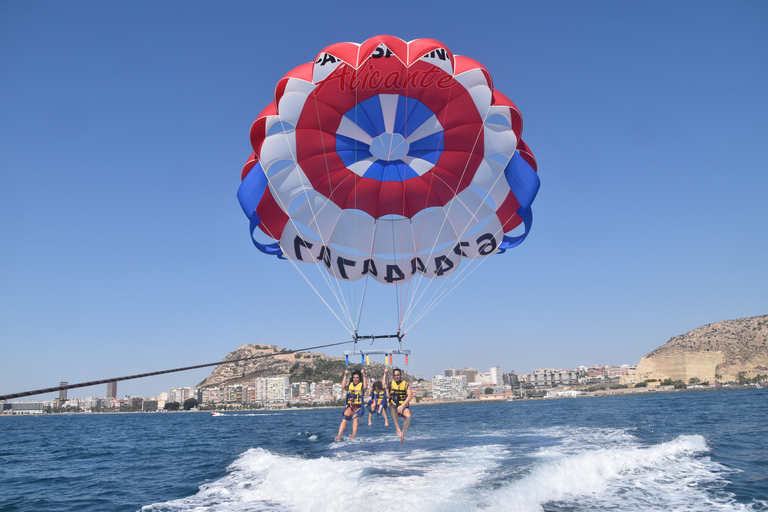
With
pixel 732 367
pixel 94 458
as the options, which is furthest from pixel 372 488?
pixel 732 367

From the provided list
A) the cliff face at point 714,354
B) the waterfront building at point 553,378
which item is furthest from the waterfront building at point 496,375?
the cliff face at point 714,354

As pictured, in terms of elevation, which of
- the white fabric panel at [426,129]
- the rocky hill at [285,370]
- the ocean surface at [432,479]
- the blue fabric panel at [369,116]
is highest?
the blue fabric panel at [369,116]

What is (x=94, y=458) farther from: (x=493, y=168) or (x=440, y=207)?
(x=493, y=168)

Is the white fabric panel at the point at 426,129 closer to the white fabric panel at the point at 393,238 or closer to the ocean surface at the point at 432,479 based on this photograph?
the white fabric panel at the point at 393,238

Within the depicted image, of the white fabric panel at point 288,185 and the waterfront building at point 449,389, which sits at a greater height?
the white fabric panel at point 288,185

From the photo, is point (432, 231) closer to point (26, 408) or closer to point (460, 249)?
point (460, 249)

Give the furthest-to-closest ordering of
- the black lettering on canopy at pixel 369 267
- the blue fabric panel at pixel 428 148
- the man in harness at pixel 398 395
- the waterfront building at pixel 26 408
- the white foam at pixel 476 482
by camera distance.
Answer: the waterfront building at pixel 26 408, the black lettering on canopy at pixel 369 267, the blue fabric panel at pixel 428 148, the man in harness at pixel 398 395, the white foam at pixel 476 482

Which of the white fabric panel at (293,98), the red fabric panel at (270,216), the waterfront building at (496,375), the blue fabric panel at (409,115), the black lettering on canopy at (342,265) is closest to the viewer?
the white fabric panel at (293,98)
